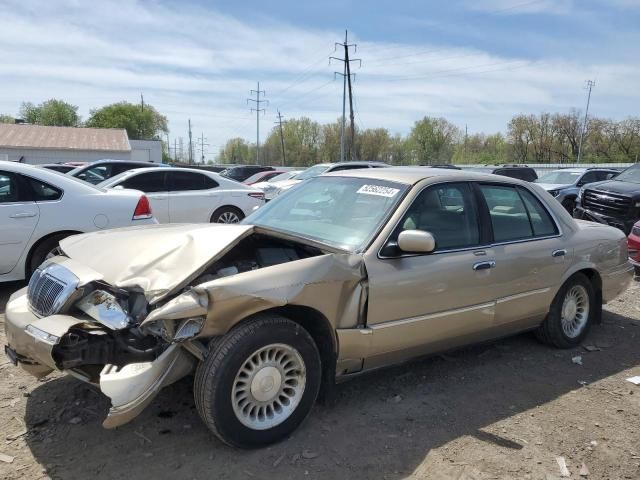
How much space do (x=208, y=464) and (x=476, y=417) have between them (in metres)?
1.80

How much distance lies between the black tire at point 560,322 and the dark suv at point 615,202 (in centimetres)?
544

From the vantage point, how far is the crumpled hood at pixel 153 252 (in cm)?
Answer: 303

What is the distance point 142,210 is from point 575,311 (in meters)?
4.92

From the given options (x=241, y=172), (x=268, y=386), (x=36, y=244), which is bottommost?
(x=268, y=386)

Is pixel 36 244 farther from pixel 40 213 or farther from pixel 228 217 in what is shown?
pixel 228 217

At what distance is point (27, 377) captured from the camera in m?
3.91

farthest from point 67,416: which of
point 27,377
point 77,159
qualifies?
point 77,159

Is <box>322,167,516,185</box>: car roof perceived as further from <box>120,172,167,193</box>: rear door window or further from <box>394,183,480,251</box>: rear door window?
<box>120,172,167,193</box>: rear door window

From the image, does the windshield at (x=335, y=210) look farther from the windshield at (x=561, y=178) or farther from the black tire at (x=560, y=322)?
the windshield at (x=561, y=178)

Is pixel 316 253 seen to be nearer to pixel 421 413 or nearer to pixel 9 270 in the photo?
pixel 421 413

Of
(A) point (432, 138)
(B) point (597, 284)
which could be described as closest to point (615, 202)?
(B) point (597, 284)

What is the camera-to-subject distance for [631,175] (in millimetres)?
11133

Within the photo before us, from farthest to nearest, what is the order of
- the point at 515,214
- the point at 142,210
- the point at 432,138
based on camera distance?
the point at 432,138
the point at 142,210
the point at 515,214

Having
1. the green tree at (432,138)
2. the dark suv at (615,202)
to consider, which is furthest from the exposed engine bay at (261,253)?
the green tree at (432,138)
